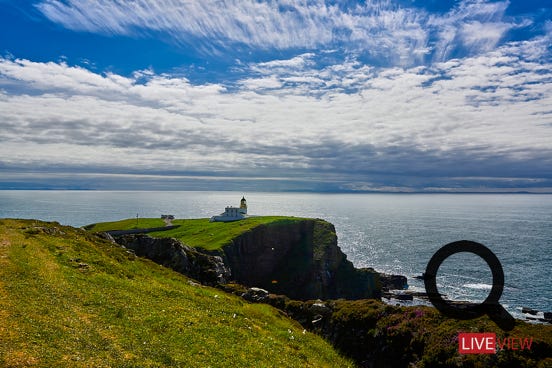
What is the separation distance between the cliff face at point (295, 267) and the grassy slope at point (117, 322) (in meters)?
63.2

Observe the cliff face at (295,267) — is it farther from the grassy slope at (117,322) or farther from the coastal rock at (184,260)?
the grassy slope at (117,322)

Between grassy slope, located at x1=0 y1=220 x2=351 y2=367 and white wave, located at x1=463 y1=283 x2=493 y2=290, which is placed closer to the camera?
grassy slope, located at x1=0 y1=220 x2=351 y2=367

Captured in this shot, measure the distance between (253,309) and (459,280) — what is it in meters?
103

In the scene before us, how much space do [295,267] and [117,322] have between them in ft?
299

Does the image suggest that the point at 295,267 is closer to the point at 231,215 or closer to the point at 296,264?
the point at 296,264

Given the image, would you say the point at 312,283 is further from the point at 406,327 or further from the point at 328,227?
the point at 406,327

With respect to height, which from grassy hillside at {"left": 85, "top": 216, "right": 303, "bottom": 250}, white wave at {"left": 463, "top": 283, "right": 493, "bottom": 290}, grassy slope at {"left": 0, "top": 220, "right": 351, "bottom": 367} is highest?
grassy slope at {"left": 0, "top": 220, "right": 351, "bottom": 367}

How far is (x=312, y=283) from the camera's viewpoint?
100750 mm

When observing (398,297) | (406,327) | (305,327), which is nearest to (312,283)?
(398,297)

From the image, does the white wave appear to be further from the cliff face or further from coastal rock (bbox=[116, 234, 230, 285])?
coastal rock (bbox=[116, 234, 230, 285])

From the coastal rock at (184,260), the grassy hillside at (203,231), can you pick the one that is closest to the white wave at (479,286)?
the grassy hillside at (203,231)

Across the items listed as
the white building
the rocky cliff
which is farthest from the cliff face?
the white building

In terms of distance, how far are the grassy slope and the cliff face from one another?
2487 inches

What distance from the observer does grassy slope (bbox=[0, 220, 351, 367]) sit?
15.5 meters
